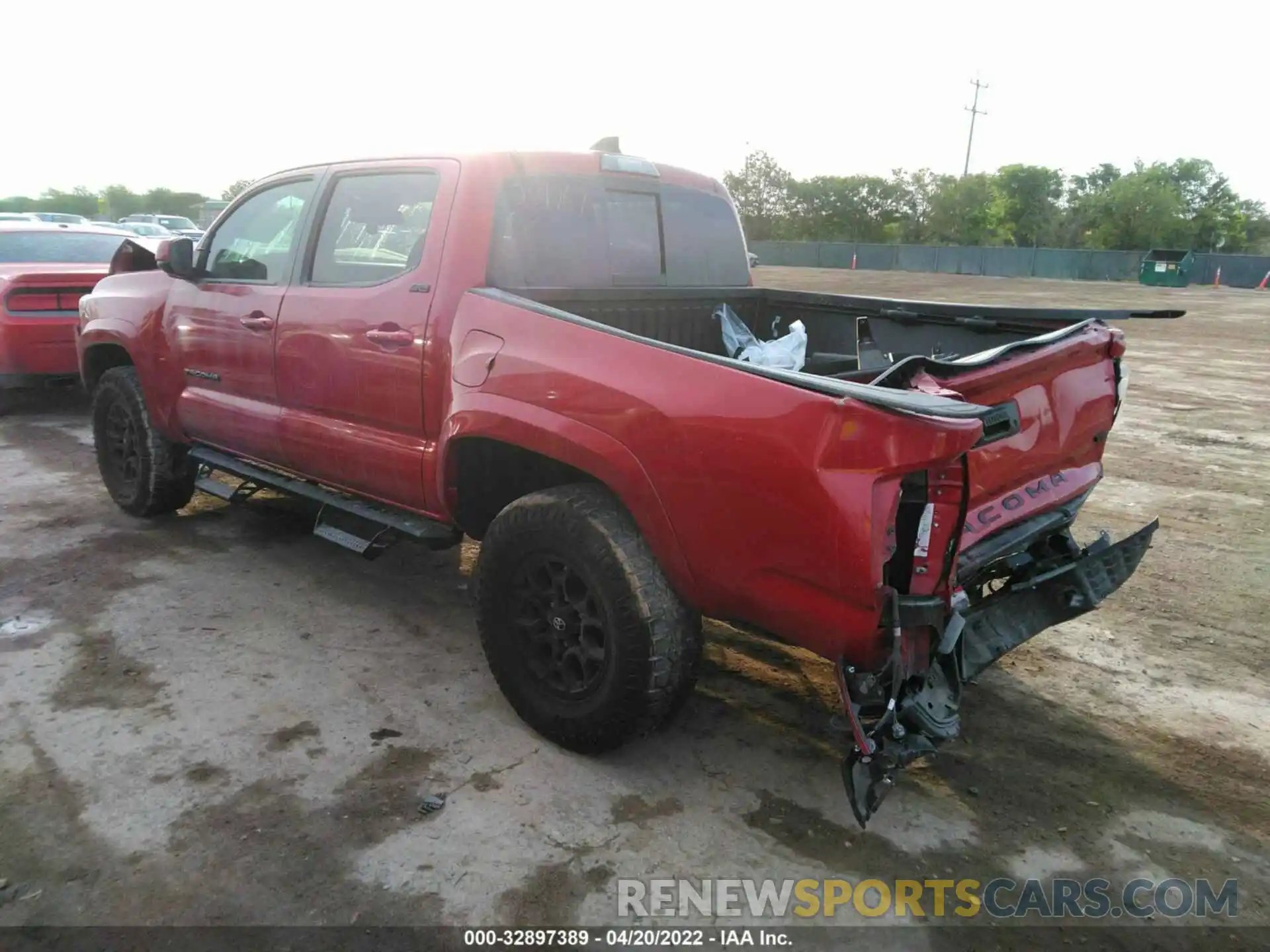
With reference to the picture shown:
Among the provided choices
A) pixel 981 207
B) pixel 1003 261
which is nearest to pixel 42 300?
pixel 1003 261

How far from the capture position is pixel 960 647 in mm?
2695

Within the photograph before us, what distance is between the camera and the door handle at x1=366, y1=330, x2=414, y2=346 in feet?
11.5

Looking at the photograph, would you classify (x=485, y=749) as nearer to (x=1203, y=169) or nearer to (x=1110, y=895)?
(x=1110, y=895)

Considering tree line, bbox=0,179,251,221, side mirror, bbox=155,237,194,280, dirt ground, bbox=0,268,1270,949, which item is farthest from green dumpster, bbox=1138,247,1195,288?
tree line, bbox=0,179,251,221

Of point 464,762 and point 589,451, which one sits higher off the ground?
point 589,451

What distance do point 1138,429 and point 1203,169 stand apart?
242 feet

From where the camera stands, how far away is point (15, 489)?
20.0ft

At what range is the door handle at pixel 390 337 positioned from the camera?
351cm

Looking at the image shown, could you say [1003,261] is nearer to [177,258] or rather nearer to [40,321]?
[40,321]

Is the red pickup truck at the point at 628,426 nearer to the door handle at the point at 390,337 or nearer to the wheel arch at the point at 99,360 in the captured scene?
the door handle at the point at 390,337

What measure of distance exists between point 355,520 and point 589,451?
5.09ft

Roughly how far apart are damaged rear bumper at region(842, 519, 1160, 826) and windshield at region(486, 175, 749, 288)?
2.03m

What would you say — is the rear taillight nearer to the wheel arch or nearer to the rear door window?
the wheel arch

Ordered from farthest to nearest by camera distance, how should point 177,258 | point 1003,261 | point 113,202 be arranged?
point 113,202 → point 1003,261 → point 177,258
